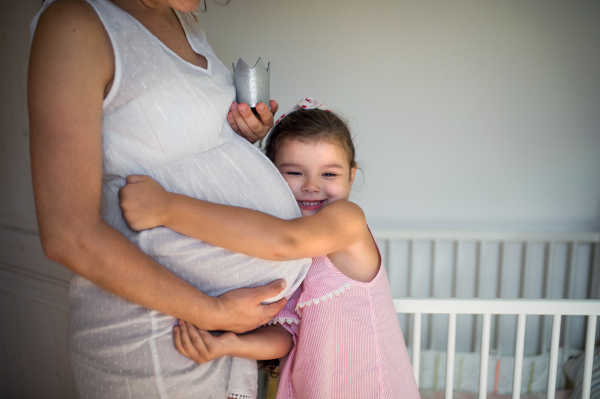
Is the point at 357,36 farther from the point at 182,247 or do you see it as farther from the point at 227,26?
the point at 182,247

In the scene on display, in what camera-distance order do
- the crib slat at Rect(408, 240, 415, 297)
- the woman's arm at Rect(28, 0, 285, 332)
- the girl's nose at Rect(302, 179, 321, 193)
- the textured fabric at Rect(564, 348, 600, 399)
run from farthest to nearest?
the crib slat at Rect(408, 240, 415, 297) → the textured fabric at Rect(564, 348, 600, 399) → the girl's nose at Rect(302, 179, 321, 193) → the woman's arm at Rect(28, 0, 285, 332)

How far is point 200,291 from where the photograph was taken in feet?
2.07

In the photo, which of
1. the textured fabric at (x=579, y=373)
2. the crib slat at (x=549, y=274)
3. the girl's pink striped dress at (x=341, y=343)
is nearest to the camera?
the girl's pink striped dress at (x=341, y=343)

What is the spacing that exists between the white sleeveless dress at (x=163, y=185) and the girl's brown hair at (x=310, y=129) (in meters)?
0.31

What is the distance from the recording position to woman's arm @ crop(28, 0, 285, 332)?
0.52m

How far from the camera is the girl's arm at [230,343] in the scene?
618 mm

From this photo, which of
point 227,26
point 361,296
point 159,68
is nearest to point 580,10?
point 227,26

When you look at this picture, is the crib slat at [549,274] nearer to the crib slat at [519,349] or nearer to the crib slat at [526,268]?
the crib slat at [526,268]

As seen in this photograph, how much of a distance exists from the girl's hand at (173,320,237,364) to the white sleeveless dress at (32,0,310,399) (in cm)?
1

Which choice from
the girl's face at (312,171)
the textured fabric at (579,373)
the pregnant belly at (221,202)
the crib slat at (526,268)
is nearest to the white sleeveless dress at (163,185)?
the pregnant belly at (221,202)

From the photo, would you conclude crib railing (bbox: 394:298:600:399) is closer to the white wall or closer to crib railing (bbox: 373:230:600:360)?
crib railing (bbox: 373:230:600:360)

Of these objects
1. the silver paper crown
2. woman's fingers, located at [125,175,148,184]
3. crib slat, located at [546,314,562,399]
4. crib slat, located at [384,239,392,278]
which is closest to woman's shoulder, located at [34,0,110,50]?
woman's fingers, located at [125,175,148,184]

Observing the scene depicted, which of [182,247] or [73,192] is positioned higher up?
[73,192]

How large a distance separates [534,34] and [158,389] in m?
1.97
